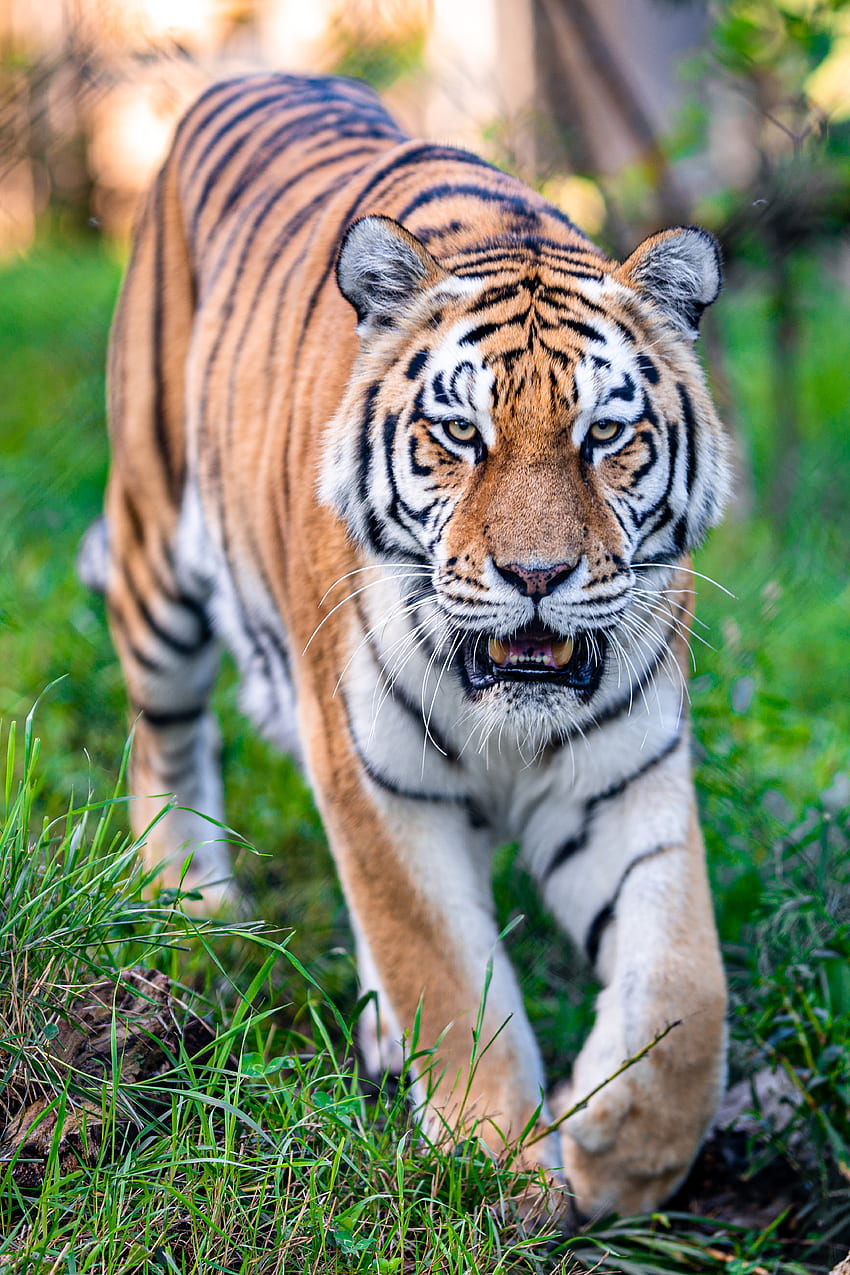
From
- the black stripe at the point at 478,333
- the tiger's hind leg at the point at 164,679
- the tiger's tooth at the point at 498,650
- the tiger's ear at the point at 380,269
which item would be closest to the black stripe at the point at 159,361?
the tiger's hind leg at the point at 164,679

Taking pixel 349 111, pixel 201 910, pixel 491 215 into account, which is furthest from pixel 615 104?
pixel 201 910

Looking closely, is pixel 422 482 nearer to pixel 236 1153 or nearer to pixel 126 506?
pixel 236 1153

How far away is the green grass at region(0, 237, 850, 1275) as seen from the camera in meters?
1.62

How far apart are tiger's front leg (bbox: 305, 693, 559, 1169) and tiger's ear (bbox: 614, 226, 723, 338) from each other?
0.89m

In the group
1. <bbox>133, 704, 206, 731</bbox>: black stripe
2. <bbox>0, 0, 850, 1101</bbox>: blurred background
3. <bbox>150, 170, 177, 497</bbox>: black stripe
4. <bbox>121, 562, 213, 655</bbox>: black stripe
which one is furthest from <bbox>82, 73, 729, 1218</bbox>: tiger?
<bbox>133, 704, 206, 731</bbox>: black stripe

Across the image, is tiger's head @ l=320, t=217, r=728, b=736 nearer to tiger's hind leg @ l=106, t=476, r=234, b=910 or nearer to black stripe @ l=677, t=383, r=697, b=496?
black stripe @ l=677, t=383, r=697, b=496

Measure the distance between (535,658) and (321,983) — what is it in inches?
39.2

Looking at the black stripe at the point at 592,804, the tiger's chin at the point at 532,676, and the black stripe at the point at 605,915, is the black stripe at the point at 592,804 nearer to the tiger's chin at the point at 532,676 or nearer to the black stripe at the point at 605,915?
the black stripe at the point at 605,915

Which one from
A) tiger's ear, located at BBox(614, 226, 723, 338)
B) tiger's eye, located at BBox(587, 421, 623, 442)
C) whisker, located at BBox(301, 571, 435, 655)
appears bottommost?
whisker, located at BBox(301, 571, 435, 655)

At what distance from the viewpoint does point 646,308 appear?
2.13 m

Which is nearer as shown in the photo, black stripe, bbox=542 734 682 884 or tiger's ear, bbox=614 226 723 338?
tiger's ear, bbox=614 226 723 338

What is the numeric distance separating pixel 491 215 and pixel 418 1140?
153 centimetres

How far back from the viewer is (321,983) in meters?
2.65

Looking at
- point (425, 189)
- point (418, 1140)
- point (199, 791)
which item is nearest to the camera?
point (418, 1140)
